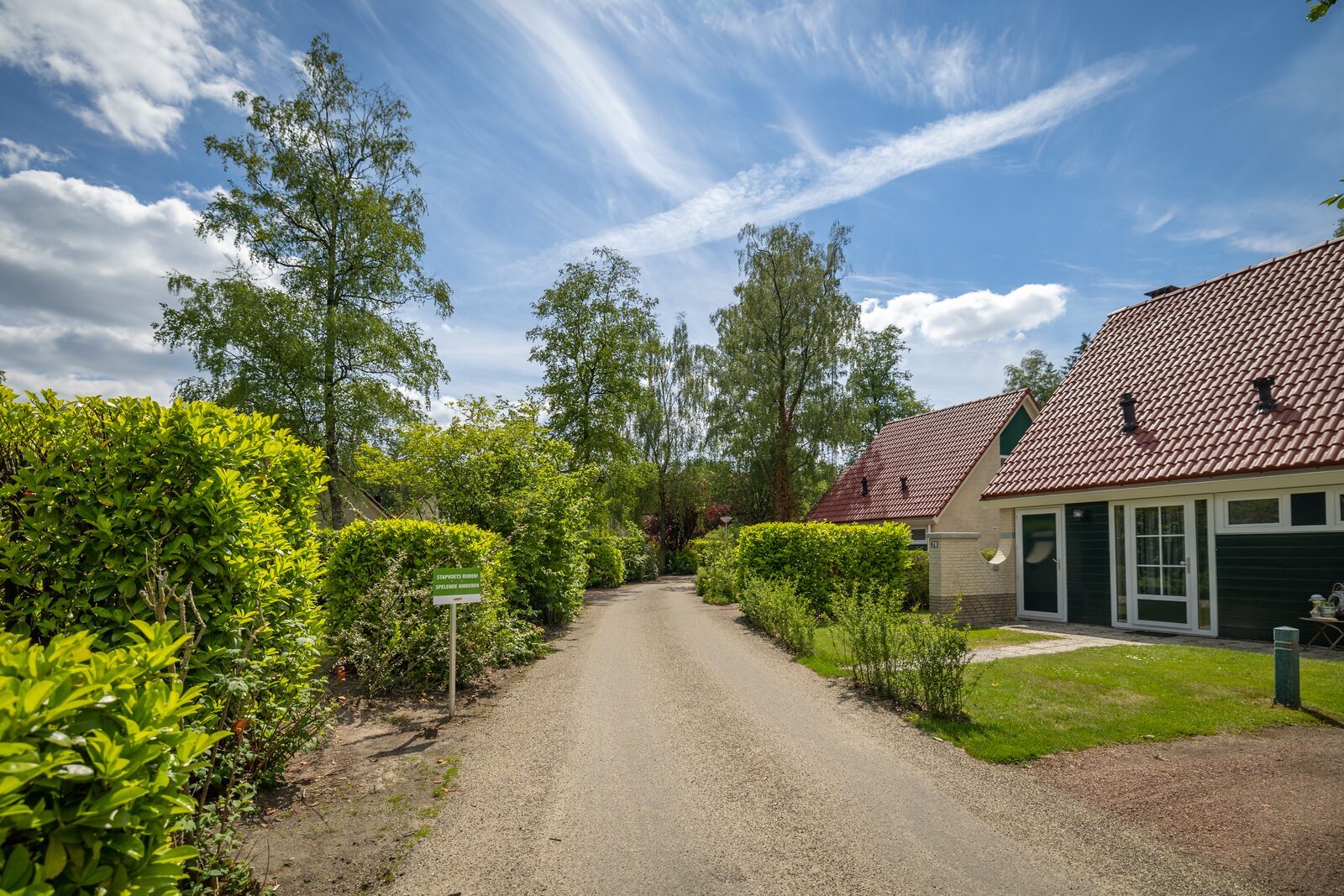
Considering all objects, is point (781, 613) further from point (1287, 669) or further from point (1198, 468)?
point (1198, 468)

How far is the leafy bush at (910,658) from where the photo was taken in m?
7.23

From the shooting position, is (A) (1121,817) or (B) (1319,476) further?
(B) (1319,476)

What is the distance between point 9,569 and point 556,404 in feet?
90.1

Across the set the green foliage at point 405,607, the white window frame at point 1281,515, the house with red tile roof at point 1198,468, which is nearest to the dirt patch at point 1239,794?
the white window frame at point 1281,515

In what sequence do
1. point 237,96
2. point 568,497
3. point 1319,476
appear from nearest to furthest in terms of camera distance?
point 1319,476 → point 568,497 → point 237,96

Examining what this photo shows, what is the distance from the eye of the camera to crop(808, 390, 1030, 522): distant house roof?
21438 millimetres

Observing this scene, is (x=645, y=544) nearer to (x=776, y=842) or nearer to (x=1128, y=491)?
(x=1128, y=491)

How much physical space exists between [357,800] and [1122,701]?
7.93 meters

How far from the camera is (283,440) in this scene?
237 inches

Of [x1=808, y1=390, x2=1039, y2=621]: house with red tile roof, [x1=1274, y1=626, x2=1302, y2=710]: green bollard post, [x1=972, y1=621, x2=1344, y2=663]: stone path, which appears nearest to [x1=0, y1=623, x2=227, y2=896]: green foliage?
[x1=1274, y1=626, x2=1302, y2=710]: green bollard post

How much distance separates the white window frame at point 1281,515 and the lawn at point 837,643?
3.50 meters

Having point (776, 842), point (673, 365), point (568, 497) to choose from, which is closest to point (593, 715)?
point (776, 842)

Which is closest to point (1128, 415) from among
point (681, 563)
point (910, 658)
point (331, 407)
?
point (910, 658)

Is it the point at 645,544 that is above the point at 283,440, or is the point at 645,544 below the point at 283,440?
below
